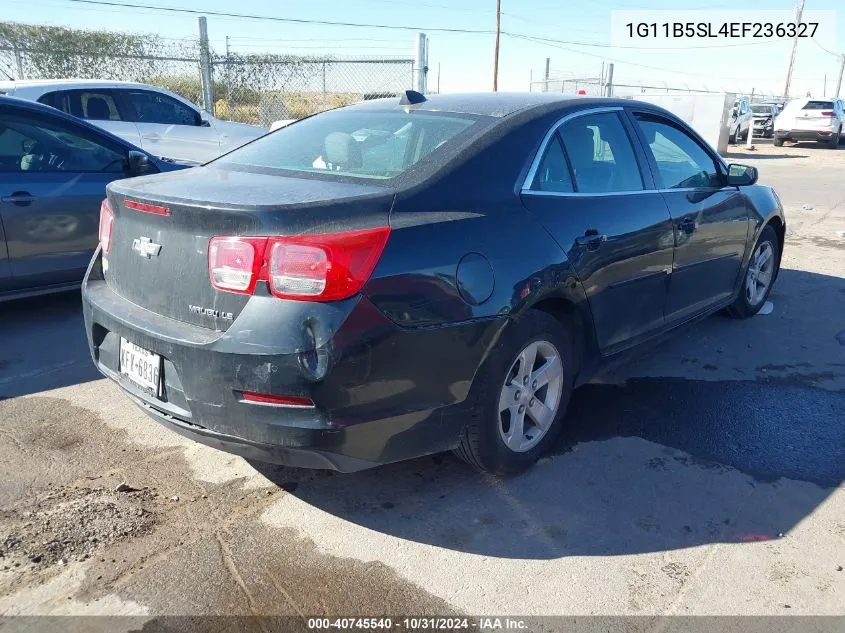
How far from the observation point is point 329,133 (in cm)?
355

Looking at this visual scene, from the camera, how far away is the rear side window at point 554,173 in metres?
3.22

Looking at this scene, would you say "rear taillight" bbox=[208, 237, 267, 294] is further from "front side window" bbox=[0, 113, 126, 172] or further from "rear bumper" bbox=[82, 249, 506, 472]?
"front side window" bbox=[0, 113, 126, 172]

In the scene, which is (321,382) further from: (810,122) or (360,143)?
(810,122)

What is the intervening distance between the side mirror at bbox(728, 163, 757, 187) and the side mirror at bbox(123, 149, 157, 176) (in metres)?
4.20

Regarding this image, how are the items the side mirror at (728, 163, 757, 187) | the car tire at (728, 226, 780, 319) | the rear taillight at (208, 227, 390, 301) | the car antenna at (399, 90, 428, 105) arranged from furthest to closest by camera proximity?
the car tire at (728, 226, 780, 319) → the side mirror at (728, 163, 757, 187) → the car antenna at (399, 90, 428, 105) → the rear taillight at (208, 227, 390, 301)

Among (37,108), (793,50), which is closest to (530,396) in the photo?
(37,108)

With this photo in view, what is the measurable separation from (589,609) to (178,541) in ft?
4.94

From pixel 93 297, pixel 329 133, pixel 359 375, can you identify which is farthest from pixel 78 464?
pixel 329 133

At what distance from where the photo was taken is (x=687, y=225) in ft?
13.5

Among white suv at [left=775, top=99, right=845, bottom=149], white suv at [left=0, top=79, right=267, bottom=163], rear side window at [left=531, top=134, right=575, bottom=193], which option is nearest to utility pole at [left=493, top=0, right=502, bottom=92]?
white suv at [left=775, top=99, right=845, bottom=149]

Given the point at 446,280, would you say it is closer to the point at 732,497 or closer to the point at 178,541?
the point at 178,541

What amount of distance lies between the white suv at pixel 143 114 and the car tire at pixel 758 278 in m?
5.97

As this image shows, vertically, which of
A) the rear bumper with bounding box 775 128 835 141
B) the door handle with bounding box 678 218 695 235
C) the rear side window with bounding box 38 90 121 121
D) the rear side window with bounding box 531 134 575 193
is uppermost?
the rear side window with bounding box 38 90 121 121

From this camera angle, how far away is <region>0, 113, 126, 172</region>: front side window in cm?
503
